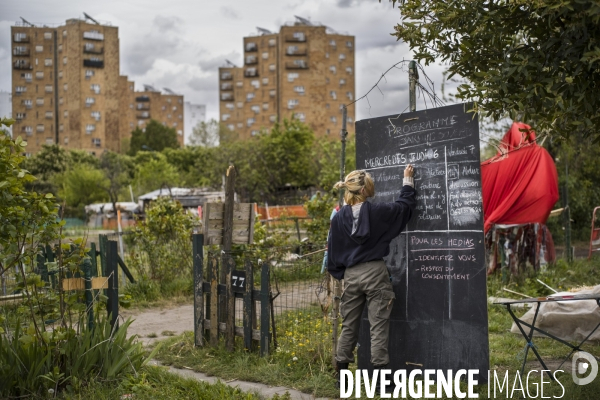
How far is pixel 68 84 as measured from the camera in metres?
107

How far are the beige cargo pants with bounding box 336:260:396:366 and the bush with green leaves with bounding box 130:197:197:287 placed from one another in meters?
7.60

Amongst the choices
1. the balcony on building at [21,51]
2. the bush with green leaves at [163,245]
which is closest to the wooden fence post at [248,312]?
the bush with green leaves at [163,245]

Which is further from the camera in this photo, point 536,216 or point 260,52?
point 260,52

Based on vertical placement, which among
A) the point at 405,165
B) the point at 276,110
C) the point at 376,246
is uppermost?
the point at 276,110

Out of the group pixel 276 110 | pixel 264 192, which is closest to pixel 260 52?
pixel 276 110

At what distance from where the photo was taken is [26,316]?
22.6ft

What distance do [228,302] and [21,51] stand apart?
112418 millimetres

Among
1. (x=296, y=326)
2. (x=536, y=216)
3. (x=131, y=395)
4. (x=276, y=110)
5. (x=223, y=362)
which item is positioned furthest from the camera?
(x=276, y=110)

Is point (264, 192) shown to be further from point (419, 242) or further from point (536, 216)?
point (419, 242)

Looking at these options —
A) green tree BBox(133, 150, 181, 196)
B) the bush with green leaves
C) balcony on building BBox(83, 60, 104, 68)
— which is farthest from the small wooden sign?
balcony on building BBox(83, 60, 104, 68)

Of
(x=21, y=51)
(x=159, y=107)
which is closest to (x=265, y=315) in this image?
(x=21, y=51)

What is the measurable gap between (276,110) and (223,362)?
374ft

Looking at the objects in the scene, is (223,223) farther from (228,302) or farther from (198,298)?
(228,302)

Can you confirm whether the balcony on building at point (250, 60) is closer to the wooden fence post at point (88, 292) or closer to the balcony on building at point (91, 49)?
the balcony on building at point (91, 49)
